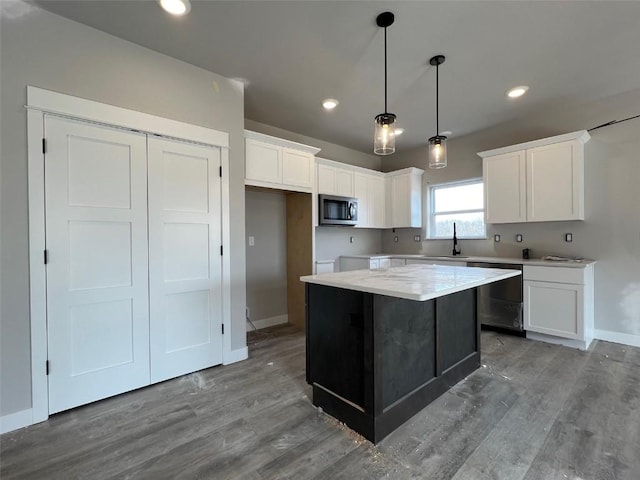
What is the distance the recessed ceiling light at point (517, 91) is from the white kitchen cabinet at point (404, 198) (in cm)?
172

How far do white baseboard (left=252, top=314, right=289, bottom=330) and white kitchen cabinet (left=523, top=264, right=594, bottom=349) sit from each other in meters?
2.95

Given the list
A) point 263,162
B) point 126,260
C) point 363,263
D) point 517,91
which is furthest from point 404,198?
point 126,260

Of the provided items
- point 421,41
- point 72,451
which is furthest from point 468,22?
point 72,451

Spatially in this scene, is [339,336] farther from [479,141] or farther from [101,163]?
[479,141]

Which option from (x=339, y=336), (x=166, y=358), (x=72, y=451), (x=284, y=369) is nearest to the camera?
(x=72, y=451)

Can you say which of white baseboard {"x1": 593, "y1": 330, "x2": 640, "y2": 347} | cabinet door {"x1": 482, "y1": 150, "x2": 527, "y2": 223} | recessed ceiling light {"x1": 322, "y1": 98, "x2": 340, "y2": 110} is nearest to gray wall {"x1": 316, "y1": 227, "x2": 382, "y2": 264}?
recessed ceiling light {"x1": 322, "y1": 98, "x2": 340, "y2": 110}

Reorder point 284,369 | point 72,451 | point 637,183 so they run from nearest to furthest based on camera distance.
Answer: point 72,451
point 284,369
point 637,183

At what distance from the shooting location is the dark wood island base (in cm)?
172

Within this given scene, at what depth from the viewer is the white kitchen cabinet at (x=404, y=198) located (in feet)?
15.6

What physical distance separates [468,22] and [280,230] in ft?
9.56

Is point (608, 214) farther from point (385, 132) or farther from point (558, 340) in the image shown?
point (385, 132)

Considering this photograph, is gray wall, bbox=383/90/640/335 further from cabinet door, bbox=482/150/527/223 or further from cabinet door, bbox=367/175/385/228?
cabinet door, bbox=367/175/385/228

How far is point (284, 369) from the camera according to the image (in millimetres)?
2688

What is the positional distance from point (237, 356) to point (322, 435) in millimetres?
1352
